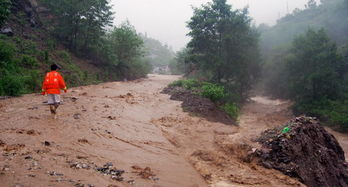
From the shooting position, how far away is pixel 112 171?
4887mm

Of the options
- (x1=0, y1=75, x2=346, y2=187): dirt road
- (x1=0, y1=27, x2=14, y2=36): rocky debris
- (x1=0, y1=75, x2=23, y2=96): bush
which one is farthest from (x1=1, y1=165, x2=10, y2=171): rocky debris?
(x1=0, y1=27, x2=14, y2=36): rocky debris

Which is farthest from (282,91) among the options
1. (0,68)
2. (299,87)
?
(0,68)

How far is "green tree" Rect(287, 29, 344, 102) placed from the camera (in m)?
22.5

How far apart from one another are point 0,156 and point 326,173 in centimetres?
856

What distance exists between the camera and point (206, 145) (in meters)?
8.57

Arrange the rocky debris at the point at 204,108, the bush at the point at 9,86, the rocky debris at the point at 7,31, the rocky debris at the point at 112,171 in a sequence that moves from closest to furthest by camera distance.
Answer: the rocky debris at the point at 112,171 → the bush at the point at 9,86 → the rocky debris at the point at 204,108 → the rocky debris at the point at 7,31

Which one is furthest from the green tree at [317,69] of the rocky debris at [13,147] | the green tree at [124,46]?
the rocky debris at [13,147]

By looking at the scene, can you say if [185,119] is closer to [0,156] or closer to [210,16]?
[0,156]

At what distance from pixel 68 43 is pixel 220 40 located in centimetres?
1661

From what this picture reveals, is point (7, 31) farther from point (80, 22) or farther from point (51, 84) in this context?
point (51, 84)

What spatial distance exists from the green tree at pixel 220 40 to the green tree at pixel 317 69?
17.0 ft

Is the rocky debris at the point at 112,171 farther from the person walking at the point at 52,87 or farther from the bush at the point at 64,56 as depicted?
the bush at the point at 64,56

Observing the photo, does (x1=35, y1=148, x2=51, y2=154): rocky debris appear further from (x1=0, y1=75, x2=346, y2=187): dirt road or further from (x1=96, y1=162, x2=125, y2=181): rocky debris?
(x1=96, y1=162, x2=125, y2=181): rocky debris

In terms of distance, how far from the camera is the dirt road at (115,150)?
14.6 feet
